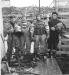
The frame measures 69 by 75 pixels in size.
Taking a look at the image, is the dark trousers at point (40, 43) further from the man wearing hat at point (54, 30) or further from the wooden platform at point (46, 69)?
the wooden platform at point (46, 69)

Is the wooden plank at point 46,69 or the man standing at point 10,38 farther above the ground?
the man standing at point 10,38

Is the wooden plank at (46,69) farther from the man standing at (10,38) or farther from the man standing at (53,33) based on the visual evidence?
the man standing at (10,38)

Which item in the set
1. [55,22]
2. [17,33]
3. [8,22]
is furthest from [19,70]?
[55,22]

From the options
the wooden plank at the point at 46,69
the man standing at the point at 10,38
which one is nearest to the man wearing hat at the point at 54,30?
the wooden plank at the point at 46,69

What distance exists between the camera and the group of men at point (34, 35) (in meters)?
2.55

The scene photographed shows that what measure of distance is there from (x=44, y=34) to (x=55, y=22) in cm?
23

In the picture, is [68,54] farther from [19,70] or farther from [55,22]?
[19,70]

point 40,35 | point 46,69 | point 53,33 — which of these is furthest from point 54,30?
point 46,69

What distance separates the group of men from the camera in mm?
2547

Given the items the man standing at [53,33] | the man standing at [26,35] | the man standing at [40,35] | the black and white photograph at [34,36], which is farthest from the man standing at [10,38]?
the man standing at [53,33]

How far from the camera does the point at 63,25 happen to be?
8.44ft

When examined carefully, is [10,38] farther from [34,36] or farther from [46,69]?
[46,69]

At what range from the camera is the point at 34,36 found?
2.57 meters

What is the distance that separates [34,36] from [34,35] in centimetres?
1
